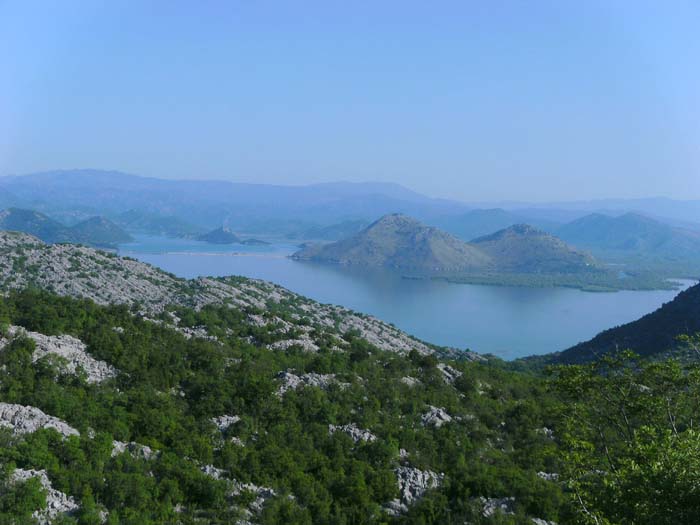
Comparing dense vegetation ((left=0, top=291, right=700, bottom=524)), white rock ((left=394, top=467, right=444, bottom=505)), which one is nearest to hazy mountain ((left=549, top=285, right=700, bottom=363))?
dense vegetation ((left=0, top=291, right=700, bottom=524))

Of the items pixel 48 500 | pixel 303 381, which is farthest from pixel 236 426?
pixel 48 500

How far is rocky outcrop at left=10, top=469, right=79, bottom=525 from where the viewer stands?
13078mm

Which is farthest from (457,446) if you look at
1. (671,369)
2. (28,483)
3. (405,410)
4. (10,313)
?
(10,313)

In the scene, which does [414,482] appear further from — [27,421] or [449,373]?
[449,373]

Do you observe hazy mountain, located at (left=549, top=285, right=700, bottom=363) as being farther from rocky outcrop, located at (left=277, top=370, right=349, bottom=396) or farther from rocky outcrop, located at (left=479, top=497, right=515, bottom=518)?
rocky outcrop, located at (left=479, top=497, right=515, bottom=518)

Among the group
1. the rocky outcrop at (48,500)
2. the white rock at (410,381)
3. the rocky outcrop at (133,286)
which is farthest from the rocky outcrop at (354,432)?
the rocky outcrop at (133,286)

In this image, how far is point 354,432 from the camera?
2078 centimetres

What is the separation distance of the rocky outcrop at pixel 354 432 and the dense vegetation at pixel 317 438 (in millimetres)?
395

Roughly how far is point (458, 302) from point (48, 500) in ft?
403

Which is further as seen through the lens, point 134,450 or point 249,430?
point 249,430

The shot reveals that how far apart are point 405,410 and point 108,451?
454 inches

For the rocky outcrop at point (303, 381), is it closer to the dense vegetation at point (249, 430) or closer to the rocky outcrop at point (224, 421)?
the dense vegetation at point (249, 430)

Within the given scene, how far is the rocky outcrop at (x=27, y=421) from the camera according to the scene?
52.5 ft

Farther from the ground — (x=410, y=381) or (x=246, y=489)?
(x=410, y=381)
